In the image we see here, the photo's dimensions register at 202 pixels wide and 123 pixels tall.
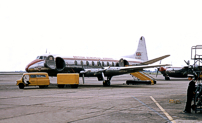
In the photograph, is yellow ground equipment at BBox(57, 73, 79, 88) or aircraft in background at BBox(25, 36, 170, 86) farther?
aircraft in background at BBox(25, 36, 170, 86)

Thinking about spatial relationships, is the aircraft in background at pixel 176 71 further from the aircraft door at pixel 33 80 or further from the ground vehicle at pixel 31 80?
the aircraft door at pixel 33 80

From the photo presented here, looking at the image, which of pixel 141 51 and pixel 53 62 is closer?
pixel 53 62

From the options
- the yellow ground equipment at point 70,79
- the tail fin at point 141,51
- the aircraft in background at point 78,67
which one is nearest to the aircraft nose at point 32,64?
the aircraft in background at point 78,67

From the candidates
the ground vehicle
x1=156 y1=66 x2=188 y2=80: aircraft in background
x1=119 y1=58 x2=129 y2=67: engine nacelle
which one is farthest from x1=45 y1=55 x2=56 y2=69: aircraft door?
x1=156 y1=66 x2=188 y2=80: aircraft in background

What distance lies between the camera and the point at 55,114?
11.1 meters

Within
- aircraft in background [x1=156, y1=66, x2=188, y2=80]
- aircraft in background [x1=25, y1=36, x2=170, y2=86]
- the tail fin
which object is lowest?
aircraft in background [x1=156, y1=66, x2=188, y2=80]

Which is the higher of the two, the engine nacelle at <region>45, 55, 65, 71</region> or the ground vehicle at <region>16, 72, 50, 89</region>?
the engine nacelle at <region>45, 55, 65, 71</region>

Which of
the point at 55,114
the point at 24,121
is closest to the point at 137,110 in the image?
the point at 55,114

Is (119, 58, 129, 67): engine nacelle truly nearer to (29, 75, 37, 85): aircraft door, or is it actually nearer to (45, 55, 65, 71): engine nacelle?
(45, 55, 65, 71): engine nacelle

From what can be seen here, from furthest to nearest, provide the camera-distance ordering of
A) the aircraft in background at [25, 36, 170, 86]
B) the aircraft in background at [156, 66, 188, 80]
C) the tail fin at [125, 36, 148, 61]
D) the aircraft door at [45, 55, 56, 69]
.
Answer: the aircraft in background at [156, 66, 188, 80] < the tail fin at [125, 36, 148, 61] < the aircraft door at [45, 55, 56, 69] < the aircraft in background at [25, 36, 170, 86]

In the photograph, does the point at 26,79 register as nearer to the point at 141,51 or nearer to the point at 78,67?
the point at 78,67

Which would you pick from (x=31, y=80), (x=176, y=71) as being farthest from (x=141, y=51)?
(x=31, y=80)

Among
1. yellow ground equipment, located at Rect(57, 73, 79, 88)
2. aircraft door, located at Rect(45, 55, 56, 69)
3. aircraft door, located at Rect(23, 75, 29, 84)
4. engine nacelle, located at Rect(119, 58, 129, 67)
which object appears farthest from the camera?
engine nacelle, located at Rect(119, 58, 129, 67)

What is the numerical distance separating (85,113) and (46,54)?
22365 mm
